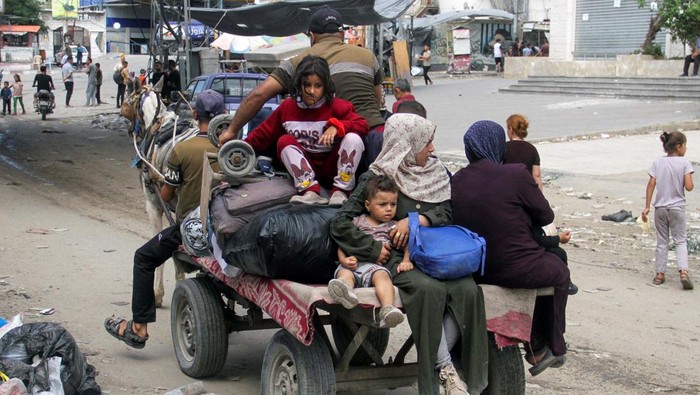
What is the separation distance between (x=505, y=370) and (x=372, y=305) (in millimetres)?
949

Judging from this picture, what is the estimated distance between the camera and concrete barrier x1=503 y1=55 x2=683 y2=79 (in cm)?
2975

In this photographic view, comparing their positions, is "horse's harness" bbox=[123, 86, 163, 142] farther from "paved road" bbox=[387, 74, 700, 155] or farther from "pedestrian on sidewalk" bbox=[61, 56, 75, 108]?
"pedestrian on sidewalk" bbox=[61, 56, 75, 108]

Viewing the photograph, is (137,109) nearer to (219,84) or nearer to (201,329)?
(201,329)

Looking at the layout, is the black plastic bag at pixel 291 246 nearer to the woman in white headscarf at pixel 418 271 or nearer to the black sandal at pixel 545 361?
the woman in white headscarf at pixel 418 271

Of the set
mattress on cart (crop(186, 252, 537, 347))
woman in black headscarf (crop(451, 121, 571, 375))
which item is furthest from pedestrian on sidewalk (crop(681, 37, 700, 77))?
mattress on cart (crop(186, 252, 537, 347))

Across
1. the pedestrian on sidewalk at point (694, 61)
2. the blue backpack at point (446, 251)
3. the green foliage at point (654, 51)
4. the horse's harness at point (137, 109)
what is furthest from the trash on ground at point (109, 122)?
the blue backpack at point (446, 251)

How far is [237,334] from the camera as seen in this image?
25.6 ft

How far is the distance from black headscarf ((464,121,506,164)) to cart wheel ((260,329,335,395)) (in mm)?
1343

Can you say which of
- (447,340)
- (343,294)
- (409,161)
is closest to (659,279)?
(409,161)

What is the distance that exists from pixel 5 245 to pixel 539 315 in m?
7.77

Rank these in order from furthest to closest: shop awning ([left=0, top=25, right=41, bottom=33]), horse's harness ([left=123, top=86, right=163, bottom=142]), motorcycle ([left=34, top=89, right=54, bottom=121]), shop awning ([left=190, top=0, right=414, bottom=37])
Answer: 1. shop awning ([left=0, top=25, right=41, bottom=33])
2. motorcycle ([left=34, top=89, right=54, bottom=121])
3. shop awning ([left=190, top=0, right=414, bottom=37])
4. horse's harness ([left=123, top=86, right=163, bottom=142])

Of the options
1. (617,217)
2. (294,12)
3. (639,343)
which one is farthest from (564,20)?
(639,343)

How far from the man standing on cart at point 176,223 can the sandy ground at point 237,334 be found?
0.30 metres

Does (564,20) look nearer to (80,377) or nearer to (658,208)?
(658,208)
